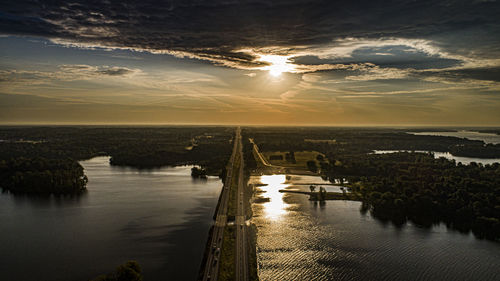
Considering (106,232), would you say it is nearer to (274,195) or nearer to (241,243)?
(241,243)

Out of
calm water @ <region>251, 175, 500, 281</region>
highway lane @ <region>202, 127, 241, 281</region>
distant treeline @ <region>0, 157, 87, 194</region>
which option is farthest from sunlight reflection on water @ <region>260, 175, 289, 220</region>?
distant treeline @ <region>0, 157, 87, 194</region>

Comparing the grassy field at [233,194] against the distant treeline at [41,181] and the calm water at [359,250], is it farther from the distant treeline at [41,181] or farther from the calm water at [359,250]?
the distant treeline at [41,181]

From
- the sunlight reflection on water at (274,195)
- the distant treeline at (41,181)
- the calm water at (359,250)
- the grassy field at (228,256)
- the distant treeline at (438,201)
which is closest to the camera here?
the grassy field at (228,256)

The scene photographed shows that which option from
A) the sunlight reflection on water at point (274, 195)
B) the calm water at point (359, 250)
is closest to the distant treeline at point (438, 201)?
the calm water at point (359, 250)

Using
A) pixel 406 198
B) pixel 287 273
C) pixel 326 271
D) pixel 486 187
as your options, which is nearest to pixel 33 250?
pixel 287 273

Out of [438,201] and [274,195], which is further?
[274,195]

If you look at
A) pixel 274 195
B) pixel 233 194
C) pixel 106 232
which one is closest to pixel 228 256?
pixel 106 232
